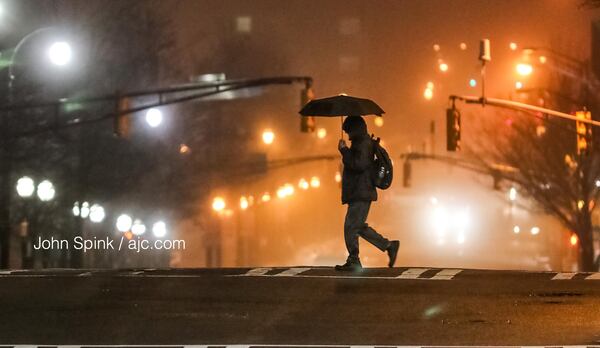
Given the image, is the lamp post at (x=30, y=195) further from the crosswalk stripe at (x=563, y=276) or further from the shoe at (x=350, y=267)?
the crosswalk stripe at (x=563, y=276)

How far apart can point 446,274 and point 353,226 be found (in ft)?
5.34

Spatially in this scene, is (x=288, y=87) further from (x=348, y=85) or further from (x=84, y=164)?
(x=84, y=164)

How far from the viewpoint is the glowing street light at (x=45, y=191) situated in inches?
1864

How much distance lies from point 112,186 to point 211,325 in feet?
133

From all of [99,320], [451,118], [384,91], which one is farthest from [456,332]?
[384,91]

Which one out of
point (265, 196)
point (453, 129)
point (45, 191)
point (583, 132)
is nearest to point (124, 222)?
point (45, 191)

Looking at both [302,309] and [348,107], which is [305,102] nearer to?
[348,107]

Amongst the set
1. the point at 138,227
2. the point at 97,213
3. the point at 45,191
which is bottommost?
the point at 138,227

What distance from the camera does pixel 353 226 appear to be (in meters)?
14.6

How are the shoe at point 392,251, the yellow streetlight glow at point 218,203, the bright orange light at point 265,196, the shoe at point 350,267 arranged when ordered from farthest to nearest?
1. the bright orange light at point 265,196
2. the yellow streetlight glow at point 218,203
3. the shoe at point 392,251
4. the shoe at point 350,267

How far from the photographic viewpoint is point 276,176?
3681 inches

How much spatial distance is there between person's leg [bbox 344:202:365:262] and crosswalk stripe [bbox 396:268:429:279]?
0.78 metres

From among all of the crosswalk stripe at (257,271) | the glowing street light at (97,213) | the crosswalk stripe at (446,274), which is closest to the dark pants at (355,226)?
the crosswalk stripe at (257,271)

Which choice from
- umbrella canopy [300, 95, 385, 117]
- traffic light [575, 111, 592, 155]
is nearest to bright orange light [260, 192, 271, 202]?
traffic light [575, 111, 592, 155]
